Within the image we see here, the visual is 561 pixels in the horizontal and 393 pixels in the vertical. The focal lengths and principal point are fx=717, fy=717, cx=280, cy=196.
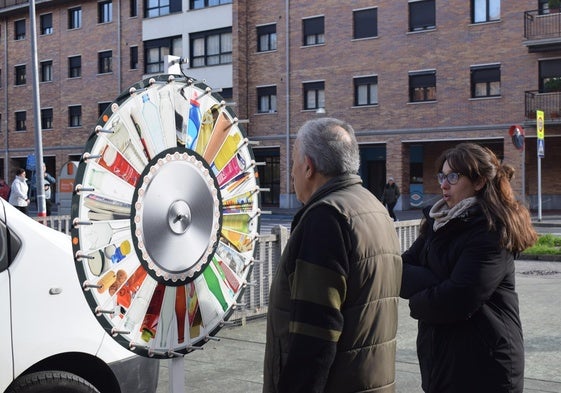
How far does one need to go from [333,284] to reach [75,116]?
4355 cm

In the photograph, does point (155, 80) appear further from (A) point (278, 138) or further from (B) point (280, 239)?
(A) point (278, 138)

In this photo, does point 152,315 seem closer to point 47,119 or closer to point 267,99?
point 267,99

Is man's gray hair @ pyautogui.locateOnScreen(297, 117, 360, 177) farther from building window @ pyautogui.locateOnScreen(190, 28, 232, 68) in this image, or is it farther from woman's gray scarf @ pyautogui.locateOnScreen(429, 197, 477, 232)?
building window @ pyautogui.locateOnScreen(190, 28, 232, 68)

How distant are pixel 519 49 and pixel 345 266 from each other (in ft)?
99.2

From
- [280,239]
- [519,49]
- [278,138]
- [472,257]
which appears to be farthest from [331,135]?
[278,138]

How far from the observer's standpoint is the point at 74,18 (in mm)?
43625

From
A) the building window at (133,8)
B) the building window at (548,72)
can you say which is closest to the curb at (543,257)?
the building window at (548,72)

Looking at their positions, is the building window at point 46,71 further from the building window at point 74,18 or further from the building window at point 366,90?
the building window at point 366,90

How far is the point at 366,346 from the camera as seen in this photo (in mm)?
2459

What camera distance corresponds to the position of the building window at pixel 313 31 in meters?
35.1

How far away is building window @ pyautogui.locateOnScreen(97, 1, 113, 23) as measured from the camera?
42000mm

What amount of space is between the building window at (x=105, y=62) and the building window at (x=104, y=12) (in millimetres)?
1928

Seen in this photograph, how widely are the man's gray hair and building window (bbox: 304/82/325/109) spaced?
108 feet

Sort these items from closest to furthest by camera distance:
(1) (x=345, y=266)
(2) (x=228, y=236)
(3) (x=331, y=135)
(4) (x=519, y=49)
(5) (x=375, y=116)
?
(1) (x=345, y=266) → (3) (x=331, y=135) → (2) (x=228, y=236) → (4) (x=519, y=49) → (5) (x=375, y=116)
